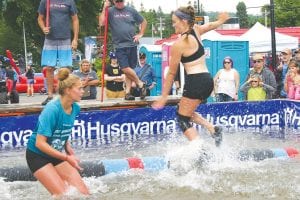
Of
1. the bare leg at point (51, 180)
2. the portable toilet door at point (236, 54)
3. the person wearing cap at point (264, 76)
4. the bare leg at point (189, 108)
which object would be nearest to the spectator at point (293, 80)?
the person wearing cap at point (264, 76)

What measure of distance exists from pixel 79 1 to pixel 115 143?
3169cm

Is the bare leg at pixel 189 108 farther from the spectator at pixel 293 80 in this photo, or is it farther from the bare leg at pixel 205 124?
the spectator at pixel 293 80

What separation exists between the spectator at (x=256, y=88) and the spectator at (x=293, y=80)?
42 cm

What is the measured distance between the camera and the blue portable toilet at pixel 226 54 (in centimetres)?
1752

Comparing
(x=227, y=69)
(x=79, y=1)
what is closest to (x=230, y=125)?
(x=227, y=69)

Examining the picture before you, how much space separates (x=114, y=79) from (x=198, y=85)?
594 cm

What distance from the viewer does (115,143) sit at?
1099cm

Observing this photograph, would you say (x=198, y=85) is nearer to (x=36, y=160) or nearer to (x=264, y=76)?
(x=36, y=160)

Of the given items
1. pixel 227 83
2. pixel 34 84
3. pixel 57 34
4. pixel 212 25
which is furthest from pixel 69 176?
pixel 34 84

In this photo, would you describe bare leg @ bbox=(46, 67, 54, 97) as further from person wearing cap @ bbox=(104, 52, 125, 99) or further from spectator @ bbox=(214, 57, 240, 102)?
spectator @ bbox=(214, 57, 240, 102)

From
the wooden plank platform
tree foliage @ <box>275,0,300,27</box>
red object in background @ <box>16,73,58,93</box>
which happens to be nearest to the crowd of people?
the wooden plank platform

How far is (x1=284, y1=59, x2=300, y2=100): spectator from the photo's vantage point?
12320mm

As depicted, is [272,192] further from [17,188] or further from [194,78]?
[17,188]

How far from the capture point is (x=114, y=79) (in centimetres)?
1356
